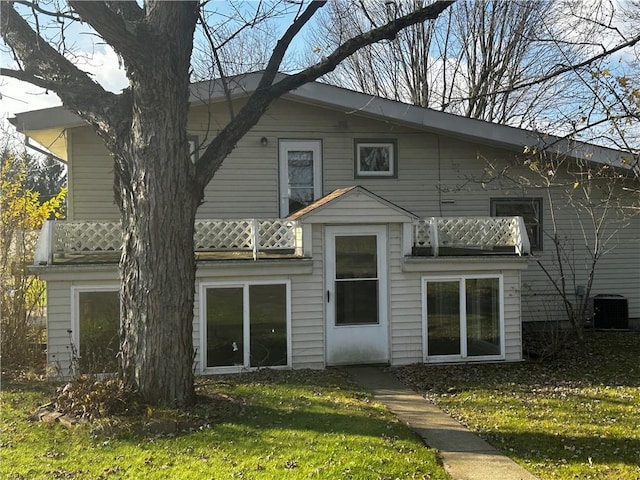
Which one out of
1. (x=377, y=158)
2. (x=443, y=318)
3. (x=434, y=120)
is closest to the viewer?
(x=443, y=318)

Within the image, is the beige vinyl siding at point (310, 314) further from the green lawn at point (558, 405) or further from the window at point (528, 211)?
the window at point (528, 211)

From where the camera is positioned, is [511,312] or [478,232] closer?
[511,312]

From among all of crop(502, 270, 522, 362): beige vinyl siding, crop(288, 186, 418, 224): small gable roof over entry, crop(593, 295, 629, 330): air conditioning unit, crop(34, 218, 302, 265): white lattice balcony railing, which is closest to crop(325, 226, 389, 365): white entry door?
crop(288, 186, 418, 224): small gable roof over entry

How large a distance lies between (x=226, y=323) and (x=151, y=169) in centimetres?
421

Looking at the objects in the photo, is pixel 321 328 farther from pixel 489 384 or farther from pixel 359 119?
pixel 359 119

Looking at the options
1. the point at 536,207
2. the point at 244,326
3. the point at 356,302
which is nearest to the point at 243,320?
the point at 244,326

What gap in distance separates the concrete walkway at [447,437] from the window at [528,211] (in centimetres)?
604

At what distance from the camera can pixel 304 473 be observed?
4977mm

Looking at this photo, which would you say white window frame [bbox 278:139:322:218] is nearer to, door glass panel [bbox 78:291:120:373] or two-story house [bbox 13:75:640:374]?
two-story house [bbox 13:75:640:374]

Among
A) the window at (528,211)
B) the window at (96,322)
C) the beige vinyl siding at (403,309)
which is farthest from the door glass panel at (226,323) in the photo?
the window at (528,211)

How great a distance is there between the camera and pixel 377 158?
1284cm

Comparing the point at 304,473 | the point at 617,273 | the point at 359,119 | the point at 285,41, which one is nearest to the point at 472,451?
the point at 304,473

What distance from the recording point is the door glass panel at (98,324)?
958cm

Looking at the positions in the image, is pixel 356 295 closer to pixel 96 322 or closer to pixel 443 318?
pixel 443 318
